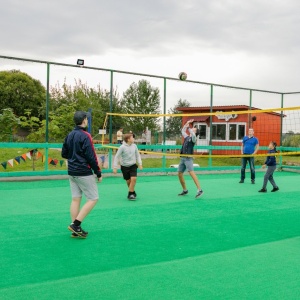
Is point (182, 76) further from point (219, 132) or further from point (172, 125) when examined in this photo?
point (219, 132)

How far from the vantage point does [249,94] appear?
1814 cm

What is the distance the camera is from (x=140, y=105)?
20.1 metres

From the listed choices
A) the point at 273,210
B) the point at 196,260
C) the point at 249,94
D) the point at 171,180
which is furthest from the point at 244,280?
the point at 249,94

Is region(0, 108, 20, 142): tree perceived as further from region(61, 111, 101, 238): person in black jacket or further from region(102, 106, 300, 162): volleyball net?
region(61, 111, 101, 238): person in black jacket

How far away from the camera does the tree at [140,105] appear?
15.2 m

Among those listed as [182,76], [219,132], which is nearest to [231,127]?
[219,132]

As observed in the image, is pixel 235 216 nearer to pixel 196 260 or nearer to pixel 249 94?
pixel 196 260

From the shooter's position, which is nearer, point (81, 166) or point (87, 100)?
point (81, 166)

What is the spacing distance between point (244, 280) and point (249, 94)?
565 inches

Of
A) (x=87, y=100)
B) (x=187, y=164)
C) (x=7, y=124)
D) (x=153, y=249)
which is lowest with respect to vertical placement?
(x=153, y=249)

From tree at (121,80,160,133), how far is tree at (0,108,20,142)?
3768 millimetres

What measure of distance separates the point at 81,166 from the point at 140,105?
13.8m

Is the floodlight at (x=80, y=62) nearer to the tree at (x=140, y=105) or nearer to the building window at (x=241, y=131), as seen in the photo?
the tree at (x=140, y=105)

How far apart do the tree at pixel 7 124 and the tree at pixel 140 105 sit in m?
3.77
